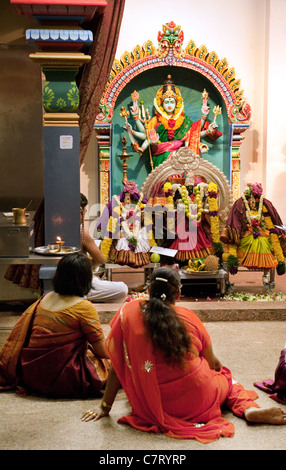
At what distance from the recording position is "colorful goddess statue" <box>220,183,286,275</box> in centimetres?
629

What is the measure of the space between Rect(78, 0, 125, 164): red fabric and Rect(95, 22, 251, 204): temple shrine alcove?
305 cm

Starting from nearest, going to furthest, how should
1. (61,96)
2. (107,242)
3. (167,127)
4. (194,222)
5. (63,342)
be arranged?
1. (63,342)
2. (61,96)
3. (107,242)
4. (194,222)
5. (167,127)

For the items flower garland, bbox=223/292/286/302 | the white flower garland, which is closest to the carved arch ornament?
the white flower garland

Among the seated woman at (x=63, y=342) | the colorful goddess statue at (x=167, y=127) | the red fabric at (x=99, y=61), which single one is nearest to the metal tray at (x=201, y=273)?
the red fabric at (x=99, y=61)

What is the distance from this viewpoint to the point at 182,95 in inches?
352

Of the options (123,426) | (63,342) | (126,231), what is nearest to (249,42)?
(126,231)

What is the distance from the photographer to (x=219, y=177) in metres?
8.02

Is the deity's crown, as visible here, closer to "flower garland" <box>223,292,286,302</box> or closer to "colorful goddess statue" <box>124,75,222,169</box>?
"colorful goddess statue" <box>124,75,222,169</box>

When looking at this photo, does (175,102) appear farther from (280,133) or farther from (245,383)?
(245,383)

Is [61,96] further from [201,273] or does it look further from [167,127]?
[167,127]

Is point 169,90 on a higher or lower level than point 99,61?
higher

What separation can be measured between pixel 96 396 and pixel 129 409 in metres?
0.29

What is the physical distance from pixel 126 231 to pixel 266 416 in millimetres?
3497
